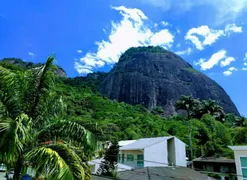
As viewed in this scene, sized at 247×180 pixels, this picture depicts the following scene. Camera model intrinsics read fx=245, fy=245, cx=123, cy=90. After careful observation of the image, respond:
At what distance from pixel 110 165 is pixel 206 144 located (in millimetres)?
21078

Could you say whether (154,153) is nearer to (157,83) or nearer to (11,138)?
(11,138)

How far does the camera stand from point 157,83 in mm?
74875

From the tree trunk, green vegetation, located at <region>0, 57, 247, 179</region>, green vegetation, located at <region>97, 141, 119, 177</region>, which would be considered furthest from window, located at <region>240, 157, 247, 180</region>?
the tree trunk

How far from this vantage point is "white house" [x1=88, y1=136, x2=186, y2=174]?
22.8 m

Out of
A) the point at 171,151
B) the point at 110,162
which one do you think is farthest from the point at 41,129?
the point at 171,151

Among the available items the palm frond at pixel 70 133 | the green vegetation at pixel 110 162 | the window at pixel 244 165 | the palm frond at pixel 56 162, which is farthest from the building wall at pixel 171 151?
the palm frond at pixel 56 162

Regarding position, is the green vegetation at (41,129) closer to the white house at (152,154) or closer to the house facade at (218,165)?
the white house at (152,154)

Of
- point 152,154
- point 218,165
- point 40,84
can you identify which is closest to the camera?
point 40,84

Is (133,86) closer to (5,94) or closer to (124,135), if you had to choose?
(124,135)

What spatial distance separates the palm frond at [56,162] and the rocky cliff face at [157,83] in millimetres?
63045

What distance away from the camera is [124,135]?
35219mm

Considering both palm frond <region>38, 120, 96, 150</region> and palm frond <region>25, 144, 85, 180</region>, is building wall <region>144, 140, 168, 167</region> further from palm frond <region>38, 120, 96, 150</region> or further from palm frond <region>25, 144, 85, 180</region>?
palm frond <region>25, 144, 85, 180</region>

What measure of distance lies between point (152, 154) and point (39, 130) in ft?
56.3

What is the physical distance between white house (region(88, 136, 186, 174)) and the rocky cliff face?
141 ft
